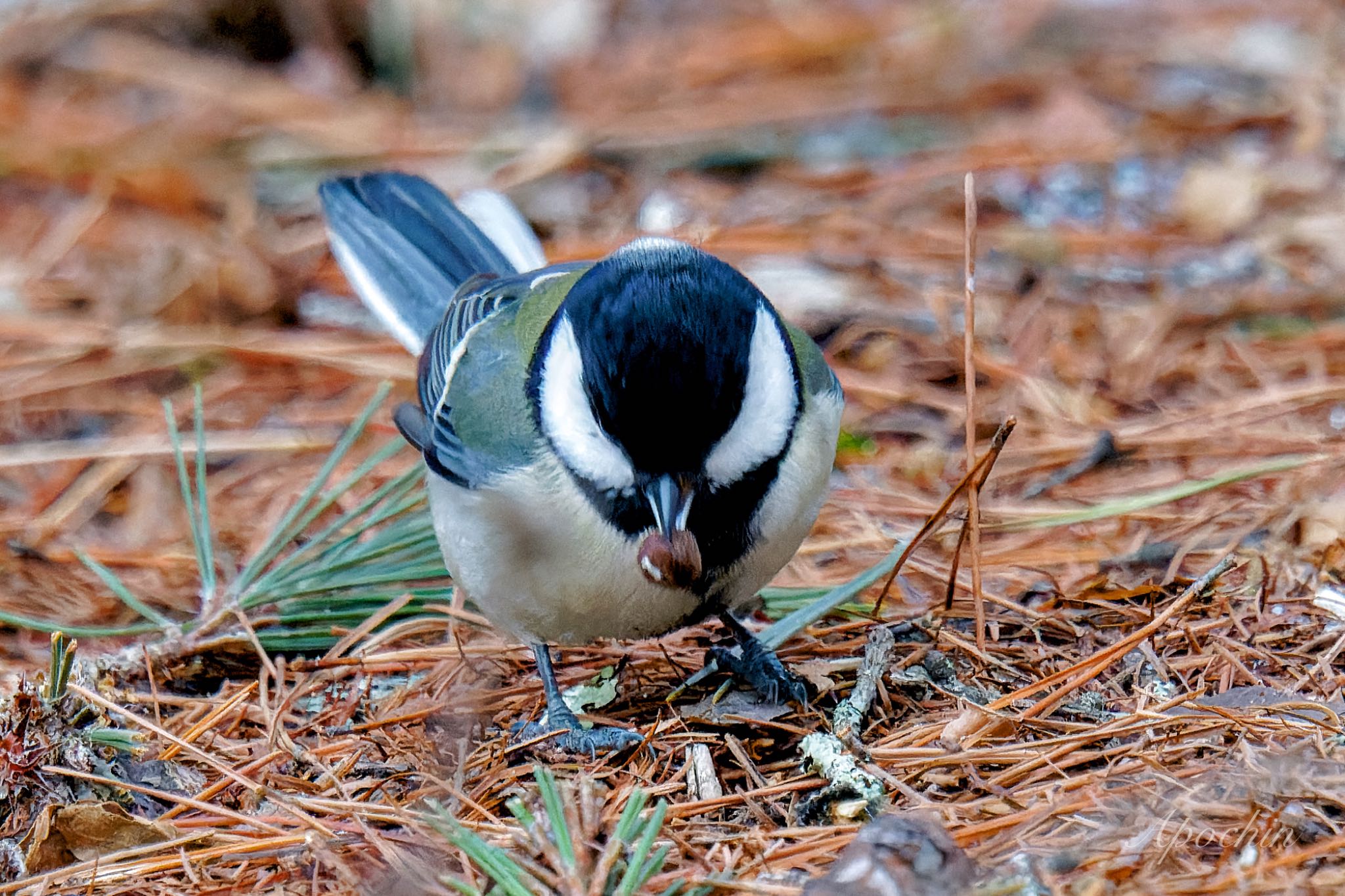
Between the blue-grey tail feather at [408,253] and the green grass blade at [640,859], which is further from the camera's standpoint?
the blue-grey tail feather at [408,253]

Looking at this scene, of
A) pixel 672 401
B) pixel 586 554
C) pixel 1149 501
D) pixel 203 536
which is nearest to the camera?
pixel 672 401

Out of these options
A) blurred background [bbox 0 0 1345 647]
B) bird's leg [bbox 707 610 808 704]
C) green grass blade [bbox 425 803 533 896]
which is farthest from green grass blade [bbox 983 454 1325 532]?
green grass blade [bbox 425 803 533 896]

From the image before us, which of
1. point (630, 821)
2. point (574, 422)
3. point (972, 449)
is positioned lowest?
point (630, 821)

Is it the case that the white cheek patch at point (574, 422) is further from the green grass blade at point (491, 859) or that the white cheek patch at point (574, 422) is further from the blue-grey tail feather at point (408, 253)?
the blue-grey tail feather at point (408, 253)

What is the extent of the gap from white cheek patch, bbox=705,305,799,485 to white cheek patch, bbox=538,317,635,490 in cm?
14

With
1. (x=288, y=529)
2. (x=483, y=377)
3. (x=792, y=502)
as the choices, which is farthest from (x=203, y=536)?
(x=792, y=502)

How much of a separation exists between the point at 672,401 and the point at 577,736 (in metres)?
0.70

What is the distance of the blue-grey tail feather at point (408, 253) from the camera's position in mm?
3281

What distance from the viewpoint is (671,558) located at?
6.45 ft

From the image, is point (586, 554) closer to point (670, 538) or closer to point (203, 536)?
point (670, 538)

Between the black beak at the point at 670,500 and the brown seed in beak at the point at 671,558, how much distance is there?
0.04ft

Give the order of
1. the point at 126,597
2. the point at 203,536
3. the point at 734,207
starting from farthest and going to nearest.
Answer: the point at 734,207 < the point at 203,536 < the point at 126,597

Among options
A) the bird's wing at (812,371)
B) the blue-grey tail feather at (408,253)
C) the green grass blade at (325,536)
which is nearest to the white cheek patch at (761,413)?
the bird's wing at (812,371)

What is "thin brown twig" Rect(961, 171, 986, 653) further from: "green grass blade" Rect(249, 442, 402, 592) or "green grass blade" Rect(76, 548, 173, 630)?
"green grass blade" Rect(76, 548, 173, 630)
